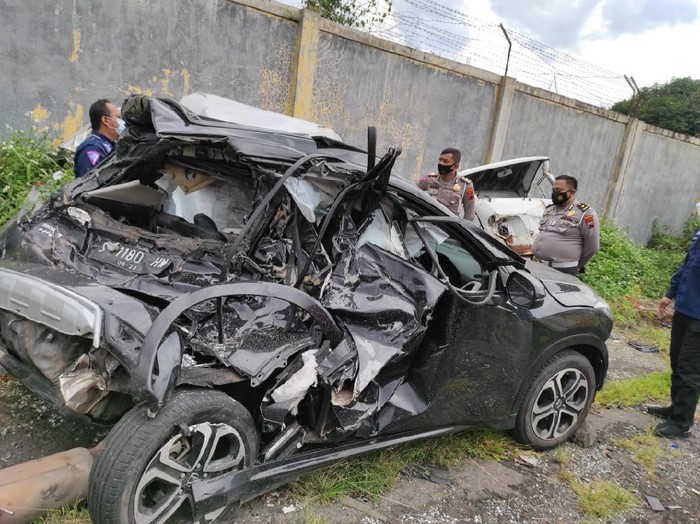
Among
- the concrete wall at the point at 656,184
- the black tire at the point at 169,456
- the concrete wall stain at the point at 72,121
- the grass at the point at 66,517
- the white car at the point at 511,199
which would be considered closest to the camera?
the black tire at the point at 169,456

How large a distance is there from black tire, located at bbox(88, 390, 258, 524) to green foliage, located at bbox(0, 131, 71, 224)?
11.6ft

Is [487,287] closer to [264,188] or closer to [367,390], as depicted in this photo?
[367,390]

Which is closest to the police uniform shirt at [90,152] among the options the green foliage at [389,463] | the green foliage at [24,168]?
the green foliage at [24,168]

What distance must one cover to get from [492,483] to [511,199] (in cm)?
391

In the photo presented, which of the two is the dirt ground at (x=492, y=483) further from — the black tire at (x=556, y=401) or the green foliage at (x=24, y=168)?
the green foliage at (x=24, y=168)

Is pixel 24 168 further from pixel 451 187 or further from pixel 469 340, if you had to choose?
pixel 469 340

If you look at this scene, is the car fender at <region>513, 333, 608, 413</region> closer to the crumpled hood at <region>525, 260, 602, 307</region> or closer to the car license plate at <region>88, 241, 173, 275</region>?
the crumpled hood at <region>525, 260, 602, 307</region>

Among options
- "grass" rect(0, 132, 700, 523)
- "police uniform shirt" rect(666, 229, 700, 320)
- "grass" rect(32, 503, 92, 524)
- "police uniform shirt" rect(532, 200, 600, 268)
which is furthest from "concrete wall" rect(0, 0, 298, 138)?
"police uniform shirt" rect(666, 229, 700, 320)

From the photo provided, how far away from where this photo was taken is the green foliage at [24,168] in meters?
4.60

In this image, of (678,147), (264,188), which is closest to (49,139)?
(264,188)

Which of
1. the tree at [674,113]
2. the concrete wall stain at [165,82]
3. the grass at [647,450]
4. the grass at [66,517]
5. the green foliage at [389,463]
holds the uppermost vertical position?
the tree at [674,113]

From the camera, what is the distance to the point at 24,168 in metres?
4.80

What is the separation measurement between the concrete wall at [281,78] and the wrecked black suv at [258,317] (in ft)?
8.78

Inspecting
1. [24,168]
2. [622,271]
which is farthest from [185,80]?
[622,271]
